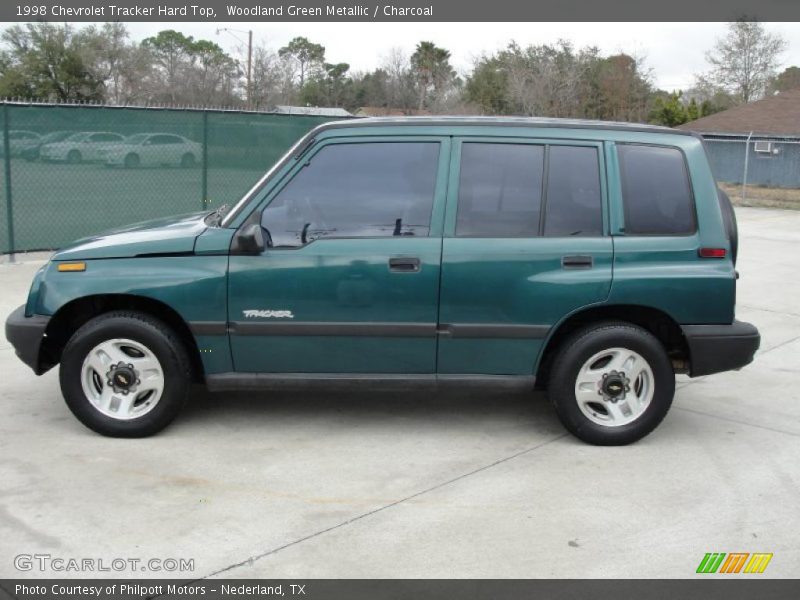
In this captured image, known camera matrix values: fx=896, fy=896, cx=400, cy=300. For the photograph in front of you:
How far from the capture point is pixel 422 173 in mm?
5199

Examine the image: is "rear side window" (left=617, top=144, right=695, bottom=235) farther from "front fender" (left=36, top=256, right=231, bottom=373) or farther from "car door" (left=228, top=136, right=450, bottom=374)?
"front fender" (left=36, top=256, right=231, bottom=373)

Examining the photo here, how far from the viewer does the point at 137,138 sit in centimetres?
1194

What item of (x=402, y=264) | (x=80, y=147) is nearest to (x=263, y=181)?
(x=402, y=264)

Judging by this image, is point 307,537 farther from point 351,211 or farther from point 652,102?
point 652,102

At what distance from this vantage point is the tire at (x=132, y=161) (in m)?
12.0

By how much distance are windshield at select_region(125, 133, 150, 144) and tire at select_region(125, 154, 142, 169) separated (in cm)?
19

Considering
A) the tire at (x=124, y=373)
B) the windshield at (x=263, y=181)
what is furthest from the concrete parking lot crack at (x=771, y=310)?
the tire at (x=124, y=373)

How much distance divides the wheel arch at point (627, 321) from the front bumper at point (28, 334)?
2895 millimetres

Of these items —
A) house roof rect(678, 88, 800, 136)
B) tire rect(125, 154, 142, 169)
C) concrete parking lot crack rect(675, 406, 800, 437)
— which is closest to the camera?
concrete parking lot crack rect(675, 406, 800, 437)

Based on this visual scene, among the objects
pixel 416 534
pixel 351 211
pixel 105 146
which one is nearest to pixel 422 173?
pixel 351 211

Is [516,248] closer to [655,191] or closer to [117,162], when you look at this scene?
[655,191]

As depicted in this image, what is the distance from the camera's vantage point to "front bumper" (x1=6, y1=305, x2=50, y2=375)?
17.0 ft

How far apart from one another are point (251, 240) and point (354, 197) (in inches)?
25.5

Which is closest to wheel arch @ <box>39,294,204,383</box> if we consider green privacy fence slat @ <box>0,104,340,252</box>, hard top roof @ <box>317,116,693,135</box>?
hard top roof @ <box>317,116,693,135</box>
